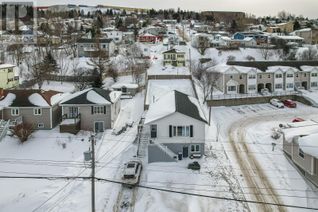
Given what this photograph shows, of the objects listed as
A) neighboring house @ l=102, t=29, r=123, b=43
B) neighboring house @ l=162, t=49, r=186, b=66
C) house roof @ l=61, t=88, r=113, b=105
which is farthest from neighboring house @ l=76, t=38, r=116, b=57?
house roof @ l=61, t=88, r=113, b=105

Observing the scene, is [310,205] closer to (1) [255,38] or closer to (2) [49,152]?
(2) [49,152]

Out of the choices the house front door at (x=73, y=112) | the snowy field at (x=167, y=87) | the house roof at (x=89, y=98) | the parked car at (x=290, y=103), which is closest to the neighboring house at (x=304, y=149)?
the house roof at (x=89, y=98)

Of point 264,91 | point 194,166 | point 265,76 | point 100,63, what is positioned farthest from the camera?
point 100,63

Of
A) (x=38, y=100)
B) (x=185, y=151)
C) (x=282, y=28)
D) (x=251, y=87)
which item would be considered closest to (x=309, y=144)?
(x=185, y=151)

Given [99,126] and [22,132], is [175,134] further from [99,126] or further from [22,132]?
[22,132]

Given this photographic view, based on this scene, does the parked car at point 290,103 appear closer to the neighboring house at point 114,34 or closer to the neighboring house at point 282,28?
the neighboring house at point 114,34

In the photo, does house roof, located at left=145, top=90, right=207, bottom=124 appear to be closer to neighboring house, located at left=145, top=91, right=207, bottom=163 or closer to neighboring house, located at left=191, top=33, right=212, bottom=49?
neighboring house, located at left=145, top=91, right=207, bottom=163
